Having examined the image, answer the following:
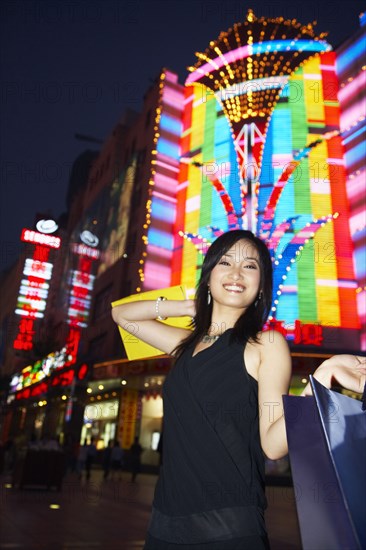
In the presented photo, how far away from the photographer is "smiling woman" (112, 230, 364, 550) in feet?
4.67

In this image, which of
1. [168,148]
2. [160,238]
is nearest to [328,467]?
[160,238]

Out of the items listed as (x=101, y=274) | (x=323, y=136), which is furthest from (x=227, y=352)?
(x=101, y=274)

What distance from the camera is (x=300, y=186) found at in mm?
19844

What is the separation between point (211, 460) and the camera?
1.53 m

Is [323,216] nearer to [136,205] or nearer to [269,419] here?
[136,205]

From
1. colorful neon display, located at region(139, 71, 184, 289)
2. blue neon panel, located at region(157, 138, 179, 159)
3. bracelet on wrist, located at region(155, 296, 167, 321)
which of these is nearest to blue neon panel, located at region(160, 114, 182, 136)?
colorful neon display, located at region(139, 71, 184, 289)

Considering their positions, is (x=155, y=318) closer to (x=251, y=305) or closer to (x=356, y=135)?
(x=251, y=305)

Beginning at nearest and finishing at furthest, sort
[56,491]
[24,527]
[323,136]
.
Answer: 1. [24,527]
2. [56,491]
3. [323,136]

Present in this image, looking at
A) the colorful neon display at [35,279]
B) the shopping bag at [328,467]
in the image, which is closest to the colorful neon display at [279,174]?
the colorful neon display at [35,279]

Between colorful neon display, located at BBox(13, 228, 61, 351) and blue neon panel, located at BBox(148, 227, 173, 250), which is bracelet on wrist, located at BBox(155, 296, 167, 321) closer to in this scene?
blue neon panel, located at BBox(148, 227, 173, 250)

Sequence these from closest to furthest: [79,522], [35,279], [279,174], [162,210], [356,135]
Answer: [79,522] < [356,135] < [279,174] < [162,210] < [35,279]

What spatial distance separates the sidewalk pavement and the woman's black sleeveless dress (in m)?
4.11

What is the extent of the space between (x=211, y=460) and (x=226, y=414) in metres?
0.16

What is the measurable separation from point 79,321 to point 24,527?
19356 mm
